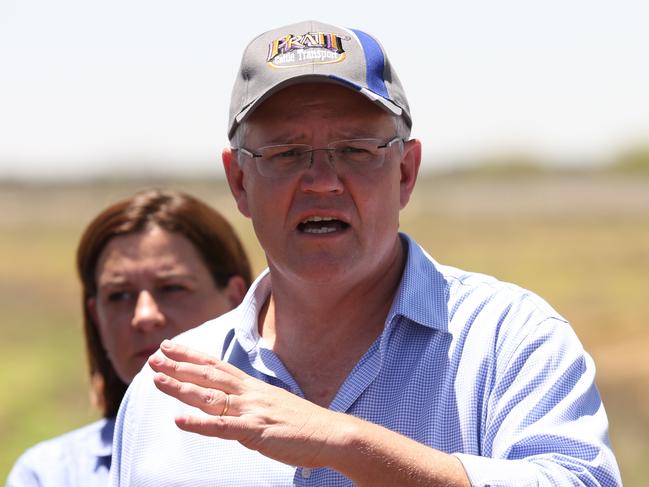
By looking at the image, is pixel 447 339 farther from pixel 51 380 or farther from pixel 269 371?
pixel 51 380

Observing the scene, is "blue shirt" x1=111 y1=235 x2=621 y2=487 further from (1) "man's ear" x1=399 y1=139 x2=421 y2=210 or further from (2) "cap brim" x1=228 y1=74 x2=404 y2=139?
(2) "cap brim" x1=228 y1=74 x2=404 y2=139

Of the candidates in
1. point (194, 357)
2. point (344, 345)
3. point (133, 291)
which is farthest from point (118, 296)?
point (194, 357)

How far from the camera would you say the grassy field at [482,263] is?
49.3ft

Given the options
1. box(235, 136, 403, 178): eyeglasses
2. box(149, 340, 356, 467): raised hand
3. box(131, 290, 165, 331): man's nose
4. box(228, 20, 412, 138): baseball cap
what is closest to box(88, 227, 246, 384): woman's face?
box(131, 290, 165, 331): man's nose

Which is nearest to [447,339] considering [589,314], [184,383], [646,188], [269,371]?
[269,371]

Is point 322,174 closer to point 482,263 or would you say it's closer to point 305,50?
point 305,50

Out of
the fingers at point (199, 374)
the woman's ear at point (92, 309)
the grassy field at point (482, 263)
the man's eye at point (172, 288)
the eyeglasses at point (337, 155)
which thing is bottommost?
the grassy field at point (482, 263)

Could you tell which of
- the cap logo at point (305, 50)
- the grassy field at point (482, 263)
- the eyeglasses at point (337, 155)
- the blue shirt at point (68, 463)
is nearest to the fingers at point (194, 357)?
the eyeglasses at point (337, 155)

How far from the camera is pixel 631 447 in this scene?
12047 millimetres

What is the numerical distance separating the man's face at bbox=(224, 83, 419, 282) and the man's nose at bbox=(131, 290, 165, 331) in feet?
3.93

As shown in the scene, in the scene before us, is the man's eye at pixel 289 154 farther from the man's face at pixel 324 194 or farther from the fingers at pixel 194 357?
the fingers at pixel 194 357

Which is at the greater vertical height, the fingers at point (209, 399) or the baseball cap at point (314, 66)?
the baseball cap at point (314, 66)

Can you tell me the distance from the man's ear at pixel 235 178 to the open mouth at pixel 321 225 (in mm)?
277

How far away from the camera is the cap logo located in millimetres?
2797
